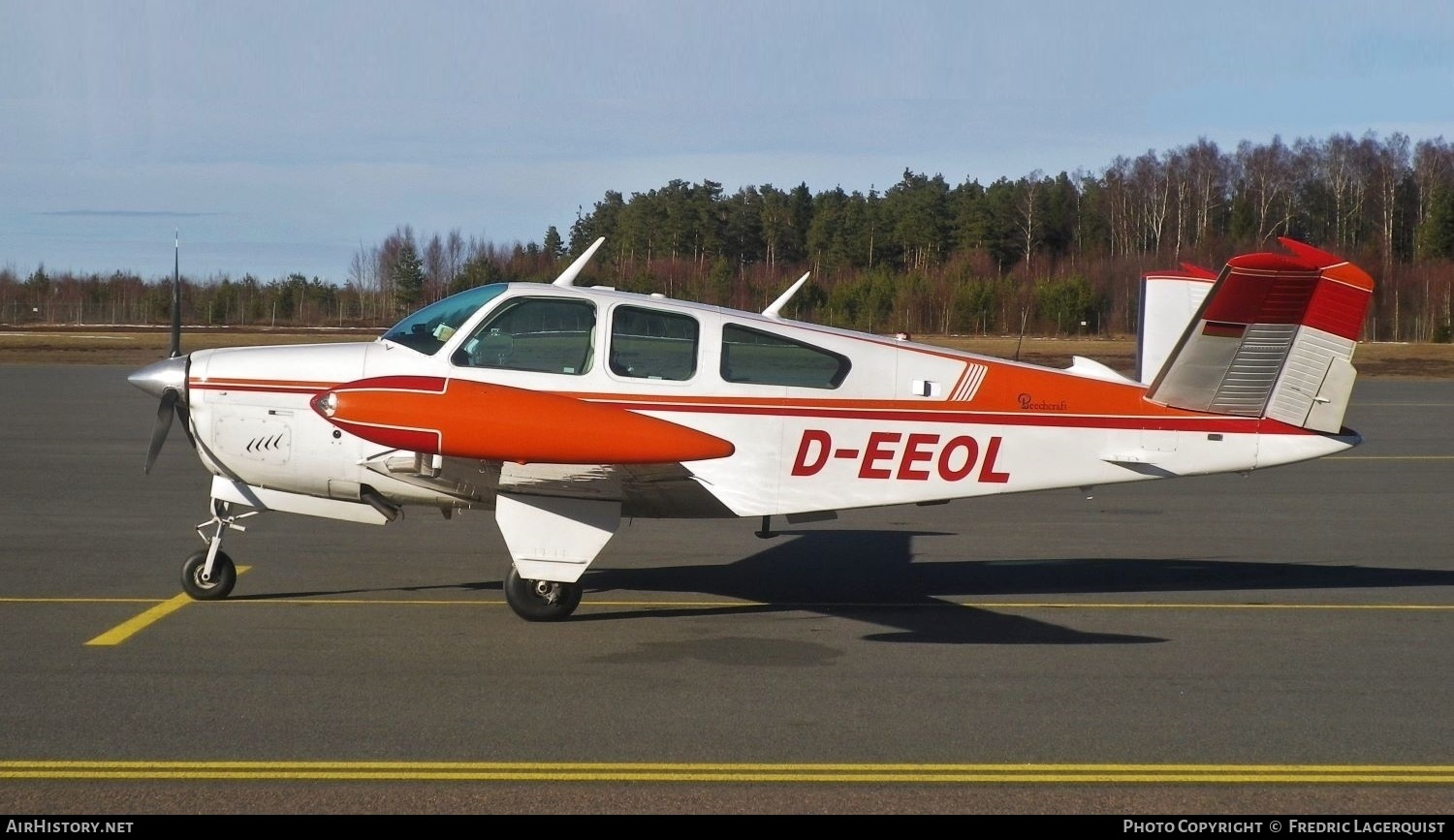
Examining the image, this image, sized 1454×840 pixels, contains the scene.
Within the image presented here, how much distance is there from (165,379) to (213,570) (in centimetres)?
130

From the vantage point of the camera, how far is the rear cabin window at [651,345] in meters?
8.23

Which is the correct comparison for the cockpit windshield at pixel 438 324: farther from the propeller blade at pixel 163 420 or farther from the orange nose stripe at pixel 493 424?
the propeller blade at pixel 163 420

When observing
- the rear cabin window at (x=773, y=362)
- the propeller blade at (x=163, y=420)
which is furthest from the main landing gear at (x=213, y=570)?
the rear cabin window at (x=773, y=362)

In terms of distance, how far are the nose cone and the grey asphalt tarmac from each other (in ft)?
4.61

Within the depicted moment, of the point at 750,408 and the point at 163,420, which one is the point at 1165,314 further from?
the point at 163,420

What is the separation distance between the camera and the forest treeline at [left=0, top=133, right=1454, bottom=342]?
62.2 m

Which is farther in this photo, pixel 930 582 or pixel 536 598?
pixel 930 582

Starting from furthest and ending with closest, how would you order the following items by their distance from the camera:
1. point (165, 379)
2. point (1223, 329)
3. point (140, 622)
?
point (165, 379), point (1223, 329), point (140, 622)

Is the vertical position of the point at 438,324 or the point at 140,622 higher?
the point at 438,324

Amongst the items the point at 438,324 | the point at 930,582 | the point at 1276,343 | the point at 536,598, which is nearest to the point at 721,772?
the point at 536,598

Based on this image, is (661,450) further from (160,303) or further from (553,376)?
(160,303)

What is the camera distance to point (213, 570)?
865 centimetres

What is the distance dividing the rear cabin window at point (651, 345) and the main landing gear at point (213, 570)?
2.66 m

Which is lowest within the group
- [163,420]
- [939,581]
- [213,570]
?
[939,581]
